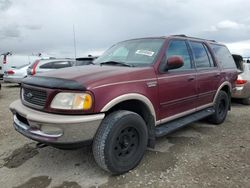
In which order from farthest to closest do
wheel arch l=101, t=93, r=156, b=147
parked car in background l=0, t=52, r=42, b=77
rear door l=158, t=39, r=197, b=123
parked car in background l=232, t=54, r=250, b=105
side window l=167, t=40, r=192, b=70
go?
parked car in background l=0, t=52, r=42, b=77, parked car in background l=232, t=54, r=250, b=105, side window l=167, t=40, r=192, b=70, rear door l=158, t=39, r=197, b=123, wheel arch l=101, t=93, r=156, b=147

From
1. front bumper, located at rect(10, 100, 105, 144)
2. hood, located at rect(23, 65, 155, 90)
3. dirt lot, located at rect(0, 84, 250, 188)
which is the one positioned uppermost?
hood, located at rect(23, 65, 155, 90)

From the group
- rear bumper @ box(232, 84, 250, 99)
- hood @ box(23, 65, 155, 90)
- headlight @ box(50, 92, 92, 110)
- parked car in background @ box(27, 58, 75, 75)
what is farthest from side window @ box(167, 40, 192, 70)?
parked car in background @ box(27, 58, 75, 75)

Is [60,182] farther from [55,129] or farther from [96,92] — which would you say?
[96,92]

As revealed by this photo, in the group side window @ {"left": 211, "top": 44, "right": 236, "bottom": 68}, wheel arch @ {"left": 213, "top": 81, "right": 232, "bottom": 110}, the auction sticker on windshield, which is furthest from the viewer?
side window @ {"left": 211, "top": 44, "right": 236, "bottom": 68}

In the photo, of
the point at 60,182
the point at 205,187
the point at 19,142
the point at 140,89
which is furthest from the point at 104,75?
the point at 19,142

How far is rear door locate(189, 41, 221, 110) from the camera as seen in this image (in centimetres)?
441

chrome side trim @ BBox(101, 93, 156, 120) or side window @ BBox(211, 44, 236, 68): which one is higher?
side window @ BBox(211, 44, 236, 68)

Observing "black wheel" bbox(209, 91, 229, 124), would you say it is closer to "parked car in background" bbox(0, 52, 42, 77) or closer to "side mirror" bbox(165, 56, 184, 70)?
"side mirror" bbox(165, 56, 184, 70)

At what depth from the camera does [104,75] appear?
291 centimetres

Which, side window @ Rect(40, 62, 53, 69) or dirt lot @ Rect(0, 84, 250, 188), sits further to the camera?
side window @ Rect(40, 62, 53, 69)

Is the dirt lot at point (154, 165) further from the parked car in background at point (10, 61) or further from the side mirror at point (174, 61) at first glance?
the parked car in background at point (10, 61)

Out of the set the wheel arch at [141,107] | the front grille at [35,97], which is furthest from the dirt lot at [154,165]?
the front grille at [35,97]

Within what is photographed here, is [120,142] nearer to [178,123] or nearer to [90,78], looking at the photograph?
[90,78]

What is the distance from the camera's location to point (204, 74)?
449cm
